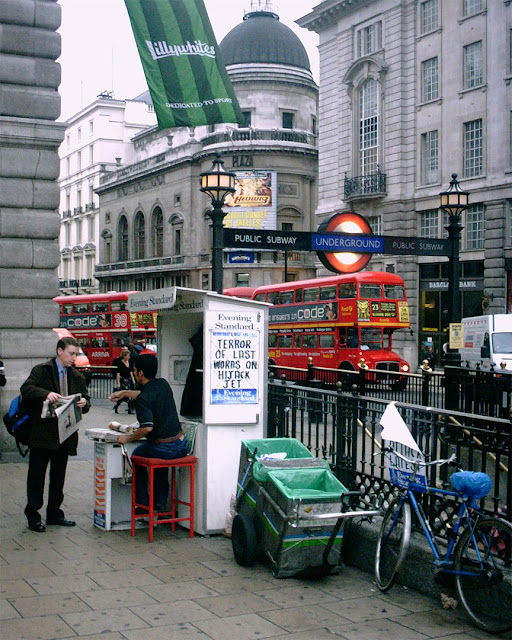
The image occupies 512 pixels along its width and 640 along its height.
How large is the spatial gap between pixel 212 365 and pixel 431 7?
37192 mm

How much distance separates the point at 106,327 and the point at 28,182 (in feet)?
91.9

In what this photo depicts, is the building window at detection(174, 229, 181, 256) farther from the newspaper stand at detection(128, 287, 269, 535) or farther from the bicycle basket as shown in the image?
the bicycle basket

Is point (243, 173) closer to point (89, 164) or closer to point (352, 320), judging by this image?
point (89, 164)

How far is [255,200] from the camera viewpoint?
6269 cm

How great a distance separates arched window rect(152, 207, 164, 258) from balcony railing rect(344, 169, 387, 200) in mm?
29909

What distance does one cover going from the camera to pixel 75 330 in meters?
43.0

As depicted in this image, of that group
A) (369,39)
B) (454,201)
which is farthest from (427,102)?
(454,201)

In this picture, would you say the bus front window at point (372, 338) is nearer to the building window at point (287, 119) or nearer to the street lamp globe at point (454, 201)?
the street lamp globe at point (454, 201)

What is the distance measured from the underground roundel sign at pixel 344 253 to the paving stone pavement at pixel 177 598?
789 centimetres

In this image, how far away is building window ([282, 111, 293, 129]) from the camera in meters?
68.9

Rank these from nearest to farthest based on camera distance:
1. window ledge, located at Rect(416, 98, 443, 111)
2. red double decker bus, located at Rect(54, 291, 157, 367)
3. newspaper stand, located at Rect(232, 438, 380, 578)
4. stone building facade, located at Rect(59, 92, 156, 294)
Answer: newspaper stand, located at Rect(232, 438, 380, 578) < red double decker bus, located at Rect(54, 291, 157, 367) < window ledge, located at Rect(416, 98, 443, 111) < stone building facade, located at Rect(59, 92, 156, 294)

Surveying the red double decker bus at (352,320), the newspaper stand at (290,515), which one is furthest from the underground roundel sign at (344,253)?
the red double decker bus at (352,320)

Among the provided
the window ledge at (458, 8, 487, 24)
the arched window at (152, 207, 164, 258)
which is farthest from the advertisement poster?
the window ledge at (458, 8, 487, 24)

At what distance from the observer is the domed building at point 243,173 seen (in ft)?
206
